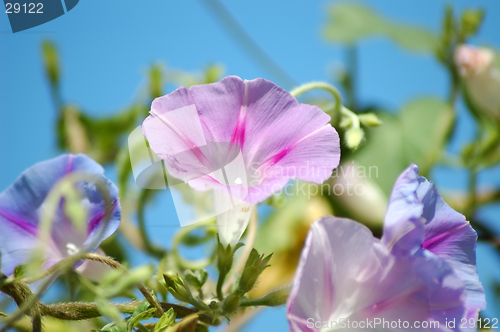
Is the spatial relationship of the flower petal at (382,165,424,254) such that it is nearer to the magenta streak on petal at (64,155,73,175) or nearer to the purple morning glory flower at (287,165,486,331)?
the purple morning glory flower at (287,165,486,331)

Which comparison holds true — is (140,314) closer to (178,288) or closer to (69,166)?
(178,288)

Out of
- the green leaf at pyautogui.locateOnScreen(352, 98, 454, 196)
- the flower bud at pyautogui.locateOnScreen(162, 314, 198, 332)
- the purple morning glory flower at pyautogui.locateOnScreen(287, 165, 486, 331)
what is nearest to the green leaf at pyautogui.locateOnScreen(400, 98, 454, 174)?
the green leaf at pyautogui.locateOnScreen(352, 98, 454, 196)

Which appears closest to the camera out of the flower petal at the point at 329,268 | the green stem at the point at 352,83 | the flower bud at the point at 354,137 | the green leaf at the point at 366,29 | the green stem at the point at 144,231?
the flower petal at the point at 329,268

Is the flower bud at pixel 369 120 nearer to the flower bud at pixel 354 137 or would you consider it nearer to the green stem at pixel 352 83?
the flower bud at pixel 354 137

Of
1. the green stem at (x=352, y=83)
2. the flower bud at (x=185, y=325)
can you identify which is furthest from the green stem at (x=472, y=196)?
the flower bud at (x=185, y=325)

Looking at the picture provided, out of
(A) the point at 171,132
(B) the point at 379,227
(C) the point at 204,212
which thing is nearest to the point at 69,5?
(A) the point at 171,132

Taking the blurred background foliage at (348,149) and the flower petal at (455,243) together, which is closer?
the flower petal at (455,243)

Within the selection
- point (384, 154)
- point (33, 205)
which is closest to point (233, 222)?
point (33, 205)
